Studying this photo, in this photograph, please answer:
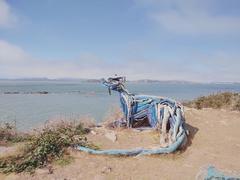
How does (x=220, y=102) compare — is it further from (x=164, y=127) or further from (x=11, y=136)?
(x=11, y=136)

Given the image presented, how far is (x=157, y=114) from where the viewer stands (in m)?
12.3

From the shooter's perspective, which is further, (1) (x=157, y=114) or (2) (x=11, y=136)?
(1) (x=157, y=114)

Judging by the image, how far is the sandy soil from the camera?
8.89 metres

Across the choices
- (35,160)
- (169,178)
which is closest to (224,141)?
(169,178)

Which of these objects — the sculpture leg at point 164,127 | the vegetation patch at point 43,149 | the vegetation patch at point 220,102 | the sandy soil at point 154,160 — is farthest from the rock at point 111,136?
the vegetation patch at point 220,102

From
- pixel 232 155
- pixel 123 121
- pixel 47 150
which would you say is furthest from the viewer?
pixel 123 121

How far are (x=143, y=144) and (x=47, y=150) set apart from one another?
3018 mm

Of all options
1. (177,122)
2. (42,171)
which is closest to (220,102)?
(177,122)

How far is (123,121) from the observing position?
1309cm

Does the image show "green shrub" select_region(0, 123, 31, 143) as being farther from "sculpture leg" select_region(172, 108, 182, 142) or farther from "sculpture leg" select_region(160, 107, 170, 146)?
"sculpture leg" select_region(172, 108, 182, 142)

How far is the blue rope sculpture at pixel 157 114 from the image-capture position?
11.1 meters

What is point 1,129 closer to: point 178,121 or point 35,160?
point 35,160

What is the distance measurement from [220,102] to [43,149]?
13.0 m

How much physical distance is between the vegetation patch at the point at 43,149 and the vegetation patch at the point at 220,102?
1024 cm
